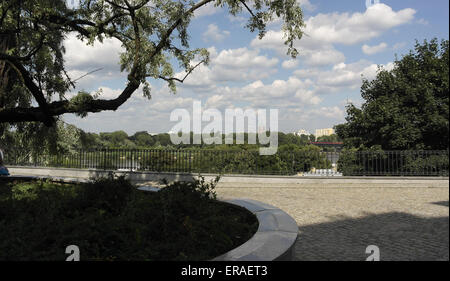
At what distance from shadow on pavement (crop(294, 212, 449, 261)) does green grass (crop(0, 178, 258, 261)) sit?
1161mm

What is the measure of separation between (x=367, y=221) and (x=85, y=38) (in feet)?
29.4

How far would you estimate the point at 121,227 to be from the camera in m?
4.06

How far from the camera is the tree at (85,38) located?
7.26 meters

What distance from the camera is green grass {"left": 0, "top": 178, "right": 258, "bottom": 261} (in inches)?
138

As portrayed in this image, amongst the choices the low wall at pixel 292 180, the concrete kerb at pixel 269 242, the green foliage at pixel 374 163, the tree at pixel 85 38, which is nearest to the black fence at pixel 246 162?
the green foliage at pixel 374 163

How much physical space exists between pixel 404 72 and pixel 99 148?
1823 cm

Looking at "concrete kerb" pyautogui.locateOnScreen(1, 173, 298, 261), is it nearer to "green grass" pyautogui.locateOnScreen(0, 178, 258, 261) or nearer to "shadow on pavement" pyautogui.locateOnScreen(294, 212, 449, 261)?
"green grass" pyautogui.locateOnScreen(0, 178, 258, 261)

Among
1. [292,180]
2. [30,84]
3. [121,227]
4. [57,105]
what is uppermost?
[30,84]

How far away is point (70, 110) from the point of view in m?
7.15

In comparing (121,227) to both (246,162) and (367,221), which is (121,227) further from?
(246,162)

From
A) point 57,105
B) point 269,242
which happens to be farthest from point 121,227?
point 57,105

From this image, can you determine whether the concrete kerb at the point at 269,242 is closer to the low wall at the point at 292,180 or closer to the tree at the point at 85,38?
the tree at the point at 85,38

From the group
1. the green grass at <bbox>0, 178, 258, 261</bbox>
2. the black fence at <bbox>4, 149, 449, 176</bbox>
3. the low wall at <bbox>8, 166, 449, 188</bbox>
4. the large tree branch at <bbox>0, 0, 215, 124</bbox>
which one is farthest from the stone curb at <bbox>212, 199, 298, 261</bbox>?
the black fence at <bbox>4, 149, 449, 176</bbox>
